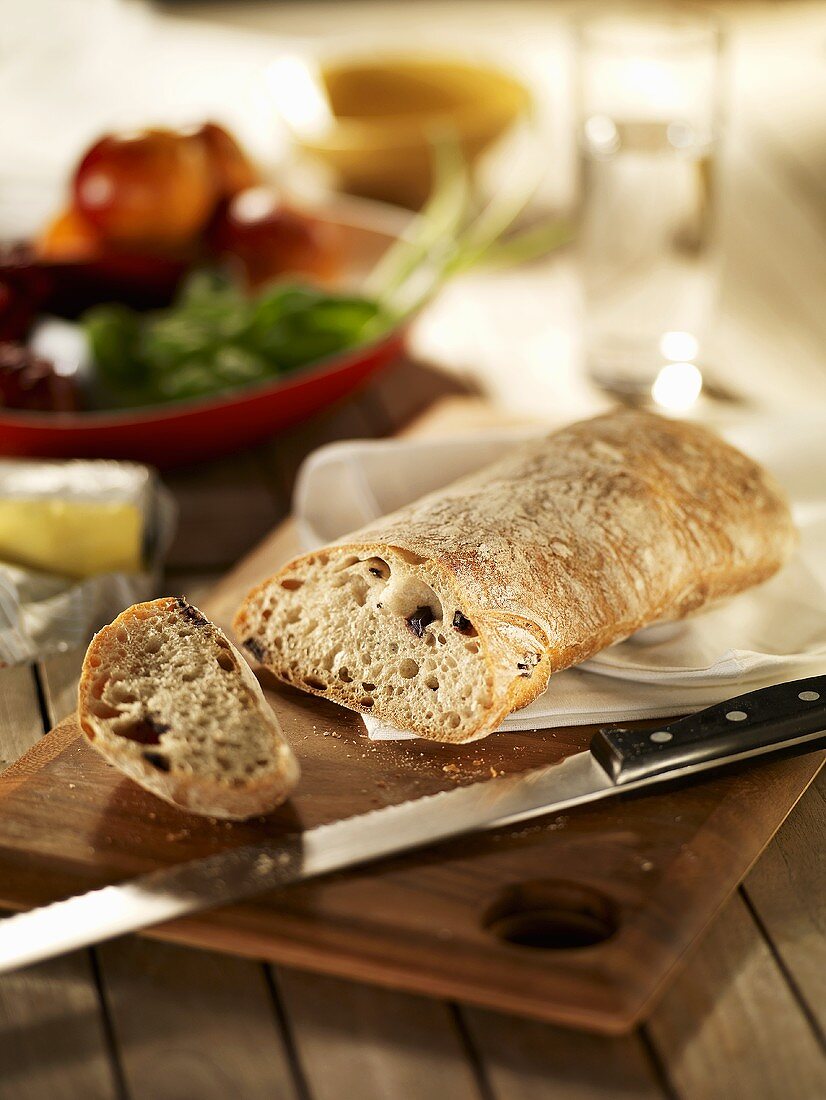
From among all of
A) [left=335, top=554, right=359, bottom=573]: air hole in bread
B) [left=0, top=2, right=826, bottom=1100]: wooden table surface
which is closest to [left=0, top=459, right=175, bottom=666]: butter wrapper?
[left=335, top=554, right=359, bottom=573]: air hole in bread

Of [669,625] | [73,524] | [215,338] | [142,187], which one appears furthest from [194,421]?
[669,625]

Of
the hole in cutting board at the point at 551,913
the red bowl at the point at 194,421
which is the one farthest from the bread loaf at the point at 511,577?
the red bowl at the point at 194,421

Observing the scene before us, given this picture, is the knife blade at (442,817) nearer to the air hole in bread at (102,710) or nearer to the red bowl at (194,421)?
the air hole in bread at (102,710)

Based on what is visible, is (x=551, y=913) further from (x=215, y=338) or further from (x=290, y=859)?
(x=215, y=338)

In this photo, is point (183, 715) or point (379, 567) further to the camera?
point (379, 567)

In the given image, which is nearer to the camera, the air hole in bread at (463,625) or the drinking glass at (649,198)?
the air hole in bread at (463,625)
